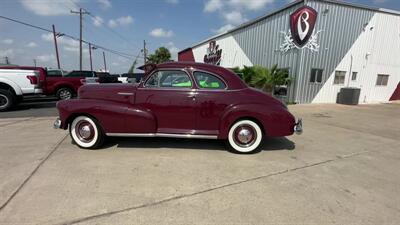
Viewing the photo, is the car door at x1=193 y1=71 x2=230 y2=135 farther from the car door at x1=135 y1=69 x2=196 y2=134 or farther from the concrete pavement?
the concrete pavement

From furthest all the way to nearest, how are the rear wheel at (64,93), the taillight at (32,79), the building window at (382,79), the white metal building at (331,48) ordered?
the building window at (382,79), the white metal building at (331,48), the rear wheel at (64,93), the taillight at (32,79)

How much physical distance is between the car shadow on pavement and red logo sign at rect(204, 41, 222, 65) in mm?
18857

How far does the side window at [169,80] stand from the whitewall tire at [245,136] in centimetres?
126

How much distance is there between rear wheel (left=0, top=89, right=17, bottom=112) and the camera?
9.56 metres

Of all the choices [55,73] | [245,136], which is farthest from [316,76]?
[55,73]

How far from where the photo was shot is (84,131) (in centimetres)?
487

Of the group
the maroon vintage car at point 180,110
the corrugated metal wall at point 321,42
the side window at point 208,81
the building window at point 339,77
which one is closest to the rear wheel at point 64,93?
the maroon vintage car at point 180,110

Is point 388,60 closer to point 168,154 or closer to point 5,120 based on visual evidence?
point 168,154

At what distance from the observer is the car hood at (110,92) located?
189 inches

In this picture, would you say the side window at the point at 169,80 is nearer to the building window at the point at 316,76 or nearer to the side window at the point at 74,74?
the side window at the point at 74,74

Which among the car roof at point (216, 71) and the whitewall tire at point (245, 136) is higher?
the car roof at point (216, 71)

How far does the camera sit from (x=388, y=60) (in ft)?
53.7

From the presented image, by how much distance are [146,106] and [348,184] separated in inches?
141

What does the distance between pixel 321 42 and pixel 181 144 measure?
1224cm
